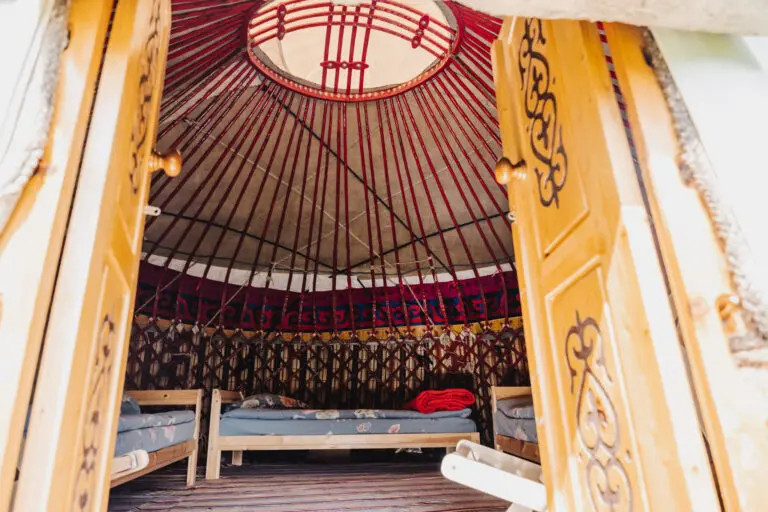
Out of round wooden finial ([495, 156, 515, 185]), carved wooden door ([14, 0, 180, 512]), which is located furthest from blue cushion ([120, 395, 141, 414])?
round wooden finial ([495, 156, 515, 185])

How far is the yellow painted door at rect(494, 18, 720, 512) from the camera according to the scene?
68cm

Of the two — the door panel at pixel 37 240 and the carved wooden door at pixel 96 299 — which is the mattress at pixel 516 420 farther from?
the door panel at pixel 37 240

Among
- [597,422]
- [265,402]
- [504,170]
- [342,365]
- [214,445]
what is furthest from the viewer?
[342,365]

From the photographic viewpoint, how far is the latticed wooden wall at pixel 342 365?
3.64 meters

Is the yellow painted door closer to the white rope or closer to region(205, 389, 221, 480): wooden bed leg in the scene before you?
the white rope

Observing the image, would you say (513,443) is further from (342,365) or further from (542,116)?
(342,365)

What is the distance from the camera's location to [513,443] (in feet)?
7.70

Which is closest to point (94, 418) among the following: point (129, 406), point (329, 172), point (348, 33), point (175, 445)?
point (129, 406)

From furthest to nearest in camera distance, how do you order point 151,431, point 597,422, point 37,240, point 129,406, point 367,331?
point 367,331
point 129,406
point 151,431
point 597,422
point 37,240

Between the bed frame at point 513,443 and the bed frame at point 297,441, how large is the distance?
211 mm

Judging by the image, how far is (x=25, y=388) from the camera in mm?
633

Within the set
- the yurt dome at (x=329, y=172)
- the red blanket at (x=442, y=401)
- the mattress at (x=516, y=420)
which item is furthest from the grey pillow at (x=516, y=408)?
the yurt dome at (x=329, y=172)

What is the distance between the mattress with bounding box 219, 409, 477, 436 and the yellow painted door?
1.95 meters

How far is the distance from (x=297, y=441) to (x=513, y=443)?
3.74ft
